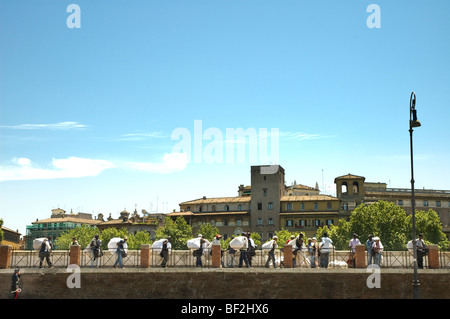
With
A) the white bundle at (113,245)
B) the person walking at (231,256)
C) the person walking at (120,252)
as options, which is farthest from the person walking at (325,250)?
the white bundle at (113,245)

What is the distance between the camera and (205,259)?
23.1m

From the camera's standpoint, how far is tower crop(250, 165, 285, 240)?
87625 mm

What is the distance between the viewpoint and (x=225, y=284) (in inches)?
854

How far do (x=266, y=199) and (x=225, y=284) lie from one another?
68.1 m

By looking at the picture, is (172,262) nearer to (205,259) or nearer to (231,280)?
(205,259)

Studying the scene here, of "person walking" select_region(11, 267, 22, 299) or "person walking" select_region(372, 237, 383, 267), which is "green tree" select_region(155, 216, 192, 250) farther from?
"person walking" select_region(372, 237, 383, 267)

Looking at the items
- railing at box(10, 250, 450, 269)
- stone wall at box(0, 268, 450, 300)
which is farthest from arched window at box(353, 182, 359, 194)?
stone wall at box(0, 268, 450, 300)

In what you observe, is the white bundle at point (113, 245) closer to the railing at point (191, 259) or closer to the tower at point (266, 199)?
the railing at point (191, 259)

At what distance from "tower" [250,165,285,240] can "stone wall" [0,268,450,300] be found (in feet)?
216

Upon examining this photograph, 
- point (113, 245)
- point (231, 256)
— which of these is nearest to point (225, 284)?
point (231, 256)

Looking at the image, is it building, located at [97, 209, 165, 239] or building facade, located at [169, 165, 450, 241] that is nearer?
building facade, located at [169, 165, 450, 241]
